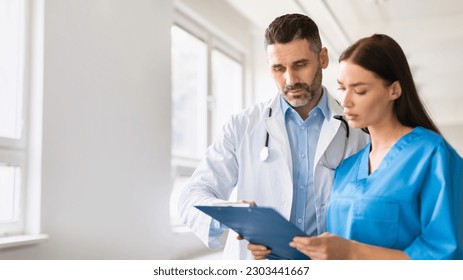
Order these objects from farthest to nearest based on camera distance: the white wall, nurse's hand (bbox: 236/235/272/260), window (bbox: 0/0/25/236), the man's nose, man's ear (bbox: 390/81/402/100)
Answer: the white wall
window (bbox: 0/0/25/236)
the man's nose
nurse's hand (bbox: 236/235/272/260)
man's ear (bbox: 390/81/402/100)

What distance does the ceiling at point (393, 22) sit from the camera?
4773 millimetres

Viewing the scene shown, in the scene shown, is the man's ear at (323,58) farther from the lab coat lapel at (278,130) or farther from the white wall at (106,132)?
the white wall at (106,132)

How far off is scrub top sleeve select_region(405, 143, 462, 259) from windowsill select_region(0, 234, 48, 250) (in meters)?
1.63

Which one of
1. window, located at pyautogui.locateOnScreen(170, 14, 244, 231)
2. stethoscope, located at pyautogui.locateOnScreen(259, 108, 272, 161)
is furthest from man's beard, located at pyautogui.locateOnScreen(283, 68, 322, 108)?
window, located at pyautogui.locateOnScreen(170, 14, 244, 231)

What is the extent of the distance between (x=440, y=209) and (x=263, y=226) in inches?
14.6

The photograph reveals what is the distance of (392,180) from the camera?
1329 millimetres

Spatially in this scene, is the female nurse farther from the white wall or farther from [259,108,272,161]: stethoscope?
the white wall

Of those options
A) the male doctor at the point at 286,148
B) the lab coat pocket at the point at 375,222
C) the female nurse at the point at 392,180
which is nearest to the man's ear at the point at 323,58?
the male doctor at the point at 286,148

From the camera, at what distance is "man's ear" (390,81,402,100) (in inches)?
53.4

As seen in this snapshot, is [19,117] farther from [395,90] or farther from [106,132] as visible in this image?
[395,90]

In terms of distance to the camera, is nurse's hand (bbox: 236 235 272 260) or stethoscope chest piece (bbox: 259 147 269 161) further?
stethoscope chest piece (bbox: 259 147 269 161)

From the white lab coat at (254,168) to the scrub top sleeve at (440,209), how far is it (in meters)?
0.45
